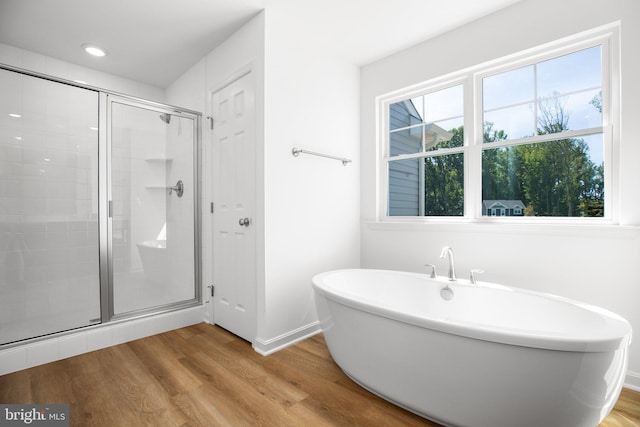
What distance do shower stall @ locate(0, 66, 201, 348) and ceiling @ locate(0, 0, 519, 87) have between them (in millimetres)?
420

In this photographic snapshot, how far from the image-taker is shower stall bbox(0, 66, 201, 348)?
2.43 meters

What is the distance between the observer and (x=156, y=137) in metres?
2.82

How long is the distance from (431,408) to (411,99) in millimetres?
2442

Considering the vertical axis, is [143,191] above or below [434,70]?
below

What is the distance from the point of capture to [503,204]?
227cm

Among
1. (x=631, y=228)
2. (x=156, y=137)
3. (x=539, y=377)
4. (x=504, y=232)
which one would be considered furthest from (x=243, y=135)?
(x=631, y=228)

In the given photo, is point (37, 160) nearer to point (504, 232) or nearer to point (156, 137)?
point (156, 137)

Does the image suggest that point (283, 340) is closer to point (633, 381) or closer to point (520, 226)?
point (520, 226)

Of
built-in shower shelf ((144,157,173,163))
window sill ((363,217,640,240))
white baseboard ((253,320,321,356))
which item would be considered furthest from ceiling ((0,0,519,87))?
white baseboard ((253,320,321,356))

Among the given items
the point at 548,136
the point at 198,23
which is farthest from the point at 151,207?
the point at 548,136

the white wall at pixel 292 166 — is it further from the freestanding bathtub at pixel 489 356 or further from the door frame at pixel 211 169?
the freestanding bathtub at pixel 489 356

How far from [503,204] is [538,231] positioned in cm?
33

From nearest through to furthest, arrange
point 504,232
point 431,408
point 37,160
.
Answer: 1. point 431,408
2. point 504,232
3. point 37,160

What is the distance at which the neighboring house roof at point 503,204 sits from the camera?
7.24 feet
